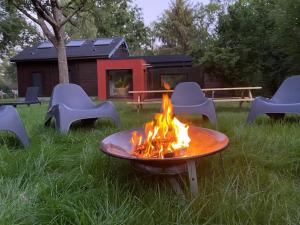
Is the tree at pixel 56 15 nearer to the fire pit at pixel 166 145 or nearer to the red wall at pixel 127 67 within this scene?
the red wall at pixel 127 67

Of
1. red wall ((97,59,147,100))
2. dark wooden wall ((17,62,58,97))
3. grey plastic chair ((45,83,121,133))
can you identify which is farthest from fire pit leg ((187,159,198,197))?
dark wooden wall ((17,62,58,97))

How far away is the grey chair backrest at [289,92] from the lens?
5.66m

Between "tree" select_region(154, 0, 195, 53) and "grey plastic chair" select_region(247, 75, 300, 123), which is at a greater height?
"tree" select_region(154, 0, 195, 53)

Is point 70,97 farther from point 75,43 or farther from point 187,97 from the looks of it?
point 75,43

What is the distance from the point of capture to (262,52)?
12.7 metres

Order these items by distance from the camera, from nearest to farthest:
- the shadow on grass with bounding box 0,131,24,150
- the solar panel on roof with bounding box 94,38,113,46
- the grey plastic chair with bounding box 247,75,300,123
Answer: the shadow on grass with bounding box 0,131,24,150 < the grey plastic chair with bounding box 247,75,300,123 < the solar panel on roof with bounding box 94,38,113,46

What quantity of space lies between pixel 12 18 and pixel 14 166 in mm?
20180

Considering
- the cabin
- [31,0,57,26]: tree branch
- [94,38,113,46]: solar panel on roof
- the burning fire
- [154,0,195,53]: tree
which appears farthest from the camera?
[154,0,195,53]: tree

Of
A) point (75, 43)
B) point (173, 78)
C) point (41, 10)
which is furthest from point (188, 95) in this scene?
point (75, 43)

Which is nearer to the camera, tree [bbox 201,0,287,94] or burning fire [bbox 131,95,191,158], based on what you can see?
burning fire [bbox 131,95,191,158]

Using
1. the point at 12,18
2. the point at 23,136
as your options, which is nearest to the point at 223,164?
the point at 23,136

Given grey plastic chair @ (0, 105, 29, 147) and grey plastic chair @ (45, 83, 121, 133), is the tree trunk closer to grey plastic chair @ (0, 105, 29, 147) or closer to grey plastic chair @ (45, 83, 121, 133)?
grey plastic chair @ (45, 83, 121, 133)

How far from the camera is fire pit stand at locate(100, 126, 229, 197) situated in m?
2.21

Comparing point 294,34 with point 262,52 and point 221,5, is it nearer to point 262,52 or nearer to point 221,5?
point 262,52
